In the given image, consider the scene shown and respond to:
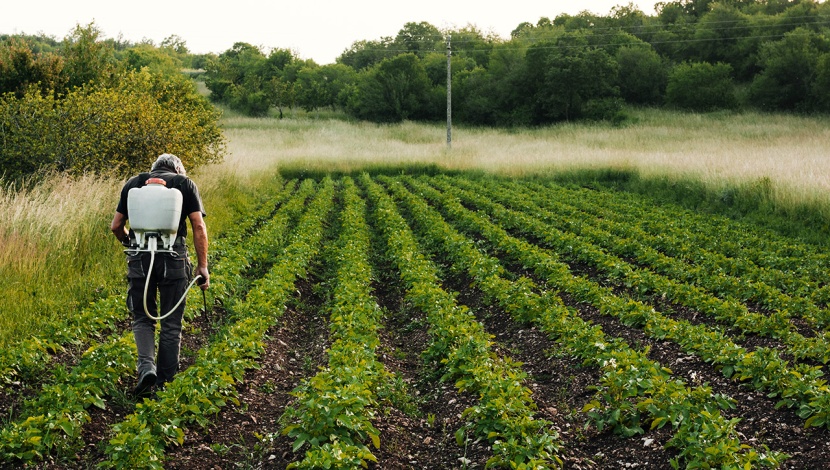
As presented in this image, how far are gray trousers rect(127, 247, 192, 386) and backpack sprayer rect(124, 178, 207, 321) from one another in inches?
5.5

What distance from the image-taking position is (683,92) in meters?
Answer: 55.3

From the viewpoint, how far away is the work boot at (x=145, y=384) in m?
6.36

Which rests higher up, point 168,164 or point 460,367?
point 168,164

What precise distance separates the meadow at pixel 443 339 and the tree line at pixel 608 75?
124 ft

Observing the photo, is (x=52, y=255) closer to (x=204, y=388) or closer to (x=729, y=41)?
(x=204, y=388)

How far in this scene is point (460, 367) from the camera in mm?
6785

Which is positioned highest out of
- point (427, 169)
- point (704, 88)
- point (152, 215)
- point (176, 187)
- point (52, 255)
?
point (704, 88)

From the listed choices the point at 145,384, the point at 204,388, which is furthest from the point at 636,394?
the point at 145,384

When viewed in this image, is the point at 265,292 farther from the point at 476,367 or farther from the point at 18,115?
the point at 18,115

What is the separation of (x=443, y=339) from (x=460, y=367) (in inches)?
38.7

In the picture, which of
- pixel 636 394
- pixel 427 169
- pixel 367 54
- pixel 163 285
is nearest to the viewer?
pixel 636 394

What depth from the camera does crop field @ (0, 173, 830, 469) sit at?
5.27m

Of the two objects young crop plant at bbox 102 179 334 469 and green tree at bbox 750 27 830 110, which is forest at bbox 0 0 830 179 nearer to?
green tree at bbox 750 27 830 110

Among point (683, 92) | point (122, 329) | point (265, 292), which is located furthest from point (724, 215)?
point (683, 92)
